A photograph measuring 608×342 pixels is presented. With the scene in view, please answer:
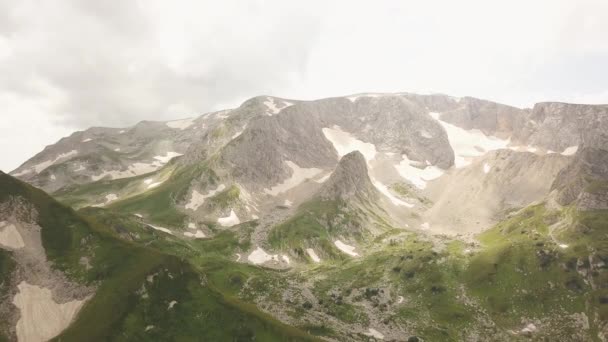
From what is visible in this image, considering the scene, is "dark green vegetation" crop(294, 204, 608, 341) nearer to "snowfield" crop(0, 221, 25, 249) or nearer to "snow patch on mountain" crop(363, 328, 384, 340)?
"snow patch on mountain" crop(363, 328, 384, 340)

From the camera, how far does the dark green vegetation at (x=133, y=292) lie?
253 ft

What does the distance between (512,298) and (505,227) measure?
75873 mm

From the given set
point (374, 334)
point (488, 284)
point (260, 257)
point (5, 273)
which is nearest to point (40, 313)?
point (5, 273)

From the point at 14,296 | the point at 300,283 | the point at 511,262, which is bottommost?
the point at 14,296

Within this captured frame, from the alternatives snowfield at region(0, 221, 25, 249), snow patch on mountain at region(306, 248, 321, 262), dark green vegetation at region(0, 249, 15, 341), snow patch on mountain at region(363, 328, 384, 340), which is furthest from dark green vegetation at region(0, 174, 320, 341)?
snow patch on mountain at region(306, 248, 321, 262)

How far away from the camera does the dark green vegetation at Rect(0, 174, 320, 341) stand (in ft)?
253

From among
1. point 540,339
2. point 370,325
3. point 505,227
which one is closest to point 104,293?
point 370,325

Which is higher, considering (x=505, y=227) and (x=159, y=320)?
(x=505, y=227)

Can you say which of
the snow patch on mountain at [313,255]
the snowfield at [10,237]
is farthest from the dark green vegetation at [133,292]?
the snow patch on mountain at [313,255]

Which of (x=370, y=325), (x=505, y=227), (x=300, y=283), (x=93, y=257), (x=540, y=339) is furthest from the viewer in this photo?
(x=505, y=227)

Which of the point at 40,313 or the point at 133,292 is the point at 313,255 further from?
the point at 40,313

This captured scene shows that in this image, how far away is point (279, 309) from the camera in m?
115

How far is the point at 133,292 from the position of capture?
8412 cm

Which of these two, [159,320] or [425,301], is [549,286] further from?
[159,320]
